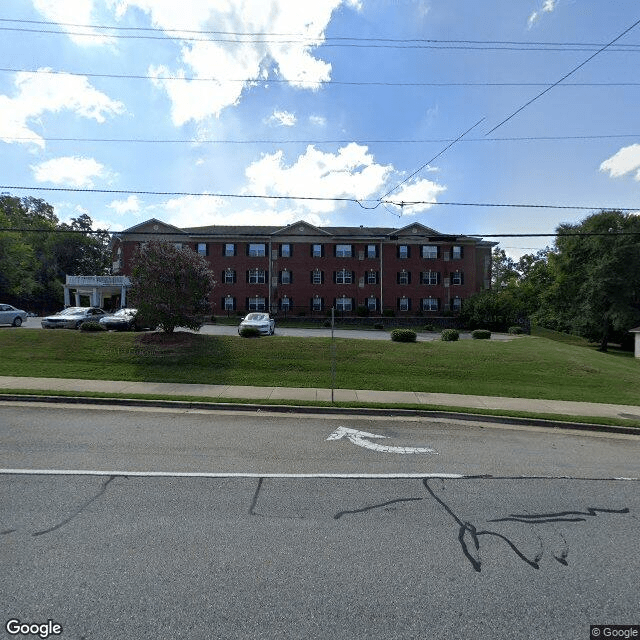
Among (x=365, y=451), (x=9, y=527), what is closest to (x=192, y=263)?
(x=365, y=451)

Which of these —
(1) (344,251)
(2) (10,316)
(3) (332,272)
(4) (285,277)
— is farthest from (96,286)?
(1) (344,251)

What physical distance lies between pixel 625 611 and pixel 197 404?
335 inches

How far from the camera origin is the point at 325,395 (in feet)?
35.5

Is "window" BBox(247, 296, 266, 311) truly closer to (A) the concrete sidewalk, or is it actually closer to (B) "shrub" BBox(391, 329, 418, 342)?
(B) "shrub" BBox(391, 329, 418, 342)

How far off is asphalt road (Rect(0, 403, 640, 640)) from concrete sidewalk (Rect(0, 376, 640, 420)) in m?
3.62

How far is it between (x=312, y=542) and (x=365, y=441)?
3.64 m

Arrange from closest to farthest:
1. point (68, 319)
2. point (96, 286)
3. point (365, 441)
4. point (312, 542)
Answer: point (312, 542) → point (365, 441) → point (68, 319) → point (96, 286)

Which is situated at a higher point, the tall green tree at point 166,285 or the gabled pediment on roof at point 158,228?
the gabled pediment on roof at point 158,228

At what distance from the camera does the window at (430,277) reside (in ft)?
145

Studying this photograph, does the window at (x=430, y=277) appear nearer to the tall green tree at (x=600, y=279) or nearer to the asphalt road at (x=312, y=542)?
the tall green tree at (x=600, y=279)

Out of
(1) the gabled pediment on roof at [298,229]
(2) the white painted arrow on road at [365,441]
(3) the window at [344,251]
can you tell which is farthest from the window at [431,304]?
(2) the white painted arrow on road at [365,441]

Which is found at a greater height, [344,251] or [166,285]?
[344,251]

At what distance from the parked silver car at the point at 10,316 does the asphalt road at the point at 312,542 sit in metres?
20.9

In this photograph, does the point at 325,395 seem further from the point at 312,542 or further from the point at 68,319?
the point at 68,319
